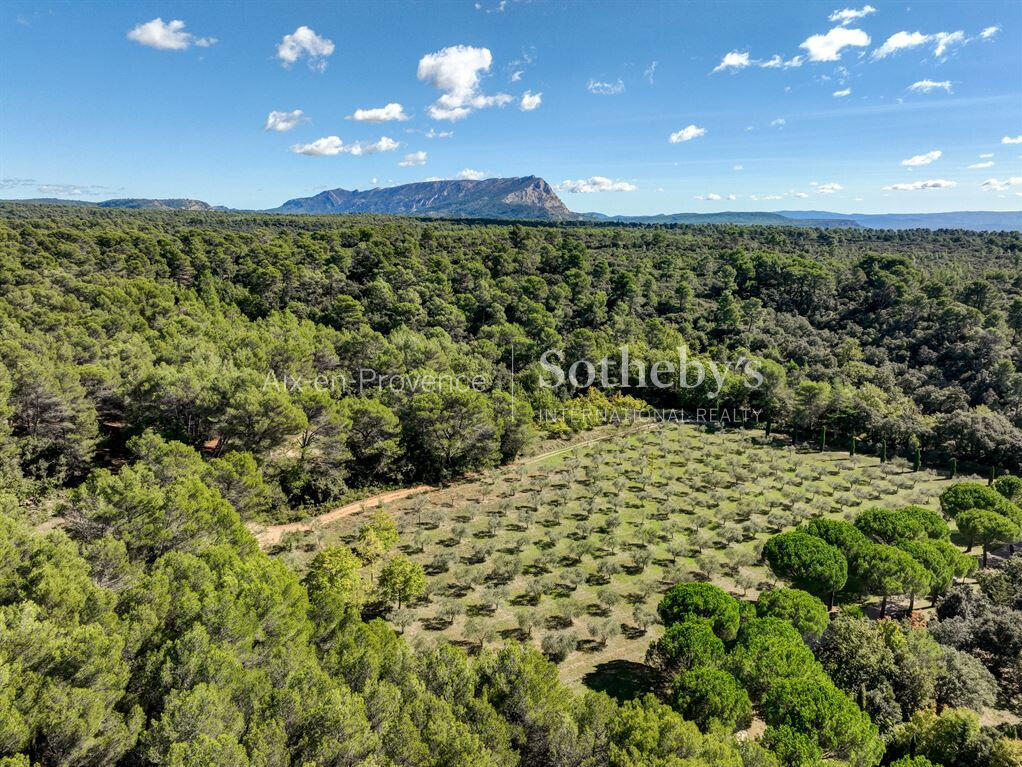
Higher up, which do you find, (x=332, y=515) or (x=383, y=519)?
(x=383, y=519)

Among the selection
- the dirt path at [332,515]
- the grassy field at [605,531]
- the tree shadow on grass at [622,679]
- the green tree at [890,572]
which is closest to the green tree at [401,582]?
the grassy field at [605,531]

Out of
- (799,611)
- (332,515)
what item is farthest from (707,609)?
(332,515)

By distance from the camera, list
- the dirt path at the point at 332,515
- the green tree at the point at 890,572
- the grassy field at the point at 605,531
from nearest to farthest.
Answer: the green tree at the point at 890,572
the grassy field at the point at 605,531
the dirt path at the point at 332,515

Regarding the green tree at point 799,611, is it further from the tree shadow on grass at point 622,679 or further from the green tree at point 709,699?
the tree shadow on grass at point 622,679

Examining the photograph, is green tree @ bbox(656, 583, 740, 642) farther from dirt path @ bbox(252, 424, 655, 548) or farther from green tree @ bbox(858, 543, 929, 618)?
dirt path @ bbox(252, 424, 655, 548)

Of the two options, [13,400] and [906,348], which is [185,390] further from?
[906,348]

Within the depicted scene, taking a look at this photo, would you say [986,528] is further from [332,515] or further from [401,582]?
[332,515]

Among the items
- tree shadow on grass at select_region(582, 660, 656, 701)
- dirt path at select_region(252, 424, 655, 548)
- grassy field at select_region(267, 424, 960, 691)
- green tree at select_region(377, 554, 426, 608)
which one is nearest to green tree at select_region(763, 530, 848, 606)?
grassy field at select_region(267, 424, 960, 691)

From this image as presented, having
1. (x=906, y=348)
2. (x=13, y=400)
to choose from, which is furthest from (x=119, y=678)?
(x=906, y=348)
